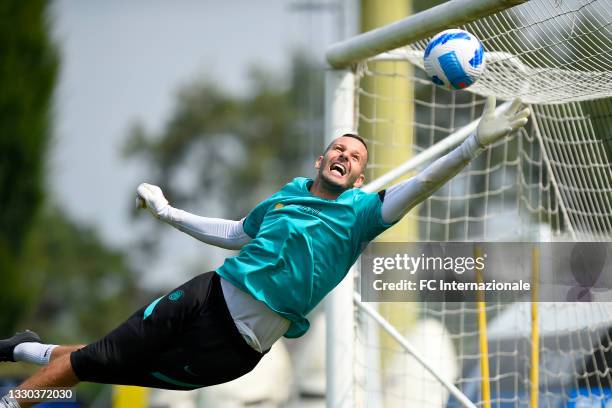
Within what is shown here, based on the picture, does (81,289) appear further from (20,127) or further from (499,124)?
(499,124)

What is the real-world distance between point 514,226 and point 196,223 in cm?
304

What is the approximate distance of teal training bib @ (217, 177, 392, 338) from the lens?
5648 millimetres

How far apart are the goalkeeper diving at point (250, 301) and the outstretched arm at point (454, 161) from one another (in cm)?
1

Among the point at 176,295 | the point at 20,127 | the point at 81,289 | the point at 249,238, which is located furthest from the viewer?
the point at 81,289

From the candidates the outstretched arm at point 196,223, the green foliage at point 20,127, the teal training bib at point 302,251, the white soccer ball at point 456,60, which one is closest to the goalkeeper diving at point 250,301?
the teal training bib at point 302,251

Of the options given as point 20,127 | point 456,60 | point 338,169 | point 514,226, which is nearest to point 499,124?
point 456,60

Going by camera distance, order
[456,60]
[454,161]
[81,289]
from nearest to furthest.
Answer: [454,161] < [456,60] < [81,289]

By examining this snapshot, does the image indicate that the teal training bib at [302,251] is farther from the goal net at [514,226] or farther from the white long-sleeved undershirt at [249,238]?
the goal net at [514,226]

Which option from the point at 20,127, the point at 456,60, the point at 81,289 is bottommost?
the point at 456,60

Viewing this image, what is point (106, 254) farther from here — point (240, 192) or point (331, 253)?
point (331, 253)

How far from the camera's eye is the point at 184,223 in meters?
6.41

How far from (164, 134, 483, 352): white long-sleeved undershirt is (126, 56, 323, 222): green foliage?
35.0 meters

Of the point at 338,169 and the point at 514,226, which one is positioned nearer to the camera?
the point at 338,169

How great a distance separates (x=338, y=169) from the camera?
19.2 feet
